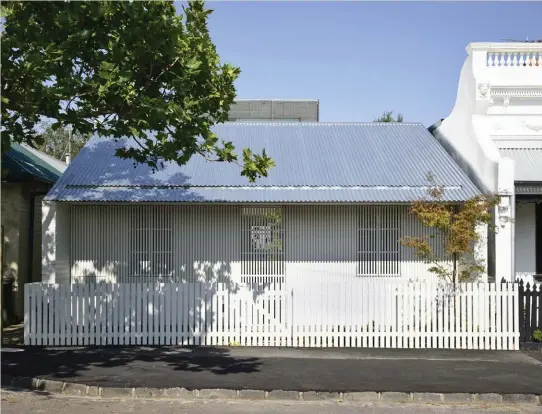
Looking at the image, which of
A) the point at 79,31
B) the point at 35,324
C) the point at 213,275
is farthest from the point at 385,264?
the point at 79,31

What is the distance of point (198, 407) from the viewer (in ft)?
32.9

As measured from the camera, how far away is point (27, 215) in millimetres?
19062

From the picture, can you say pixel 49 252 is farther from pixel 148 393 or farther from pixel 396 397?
pixel 396 397

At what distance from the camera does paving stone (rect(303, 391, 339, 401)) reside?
10.6 m

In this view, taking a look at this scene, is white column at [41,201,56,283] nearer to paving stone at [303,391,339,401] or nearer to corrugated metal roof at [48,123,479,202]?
corrugated metal roof at [48,123,479,202]

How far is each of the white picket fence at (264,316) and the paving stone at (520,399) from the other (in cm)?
437

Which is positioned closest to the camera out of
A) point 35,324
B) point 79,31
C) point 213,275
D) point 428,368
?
point 79,31

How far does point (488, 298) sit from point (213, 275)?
21.3ft

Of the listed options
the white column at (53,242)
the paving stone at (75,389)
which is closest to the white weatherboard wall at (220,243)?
the white column at (53,242)

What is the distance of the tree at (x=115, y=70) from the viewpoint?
10.1 meters

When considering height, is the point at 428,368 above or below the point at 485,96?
below

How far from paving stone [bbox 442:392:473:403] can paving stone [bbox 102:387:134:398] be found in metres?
4.57

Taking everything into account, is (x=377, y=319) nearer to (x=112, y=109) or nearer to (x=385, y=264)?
(x=385, y=264)

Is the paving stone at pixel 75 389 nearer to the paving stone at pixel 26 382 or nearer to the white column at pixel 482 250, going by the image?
the paving stone at pixel 26 382
